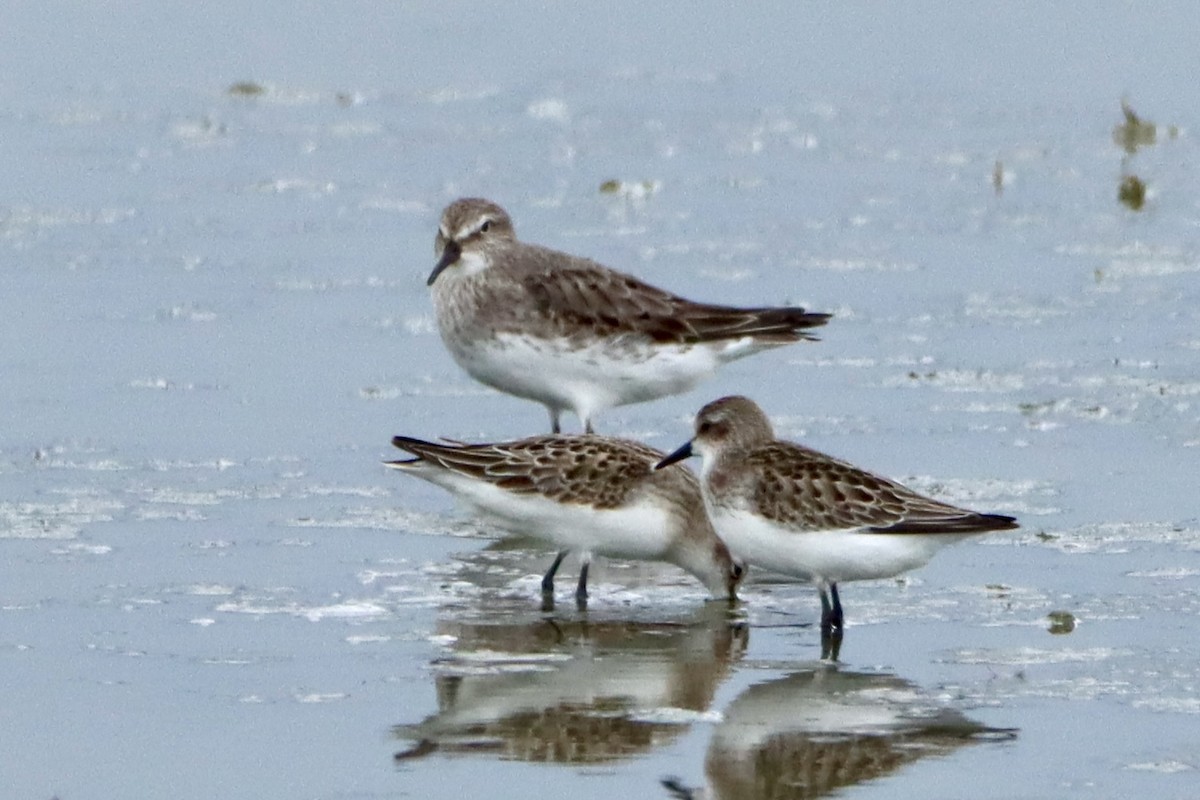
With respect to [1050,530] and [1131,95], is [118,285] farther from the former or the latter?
[1131,95]

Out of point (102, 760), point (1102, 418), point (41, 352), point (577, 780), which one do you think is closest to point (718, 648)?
point (577, 780)

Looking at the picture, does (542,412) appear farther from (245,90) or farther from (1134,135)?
(245,90)

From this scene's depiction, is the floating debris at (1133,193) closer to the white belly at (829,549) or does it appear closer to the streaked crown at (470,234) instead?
the streaked crown at (470,234)

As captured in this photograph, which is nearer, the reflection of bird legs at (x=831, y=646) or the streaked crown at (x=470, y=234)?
the reflection of bird legs at (x=831, y=646)

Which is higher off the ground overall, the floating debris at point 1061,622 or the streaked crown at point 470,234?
the streaked crown at point 470,234

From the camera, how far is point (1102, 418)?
1386cm

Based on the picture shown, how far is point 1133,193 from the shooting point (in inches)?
771

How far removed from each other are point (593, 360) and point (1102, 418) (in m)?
2.82

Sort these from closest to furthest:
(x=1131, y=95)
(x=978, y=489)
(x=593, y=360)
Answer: (x=978, y=489) < (x=593, y=360) < (x=1131, y=95)

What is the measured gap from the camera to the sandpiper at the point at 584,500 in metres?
10.9

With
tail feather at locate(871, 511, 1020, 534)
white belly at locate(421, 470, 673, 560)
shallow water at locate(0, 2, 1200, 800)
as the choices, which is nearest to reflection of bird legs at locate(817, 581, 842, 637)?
shallow water at locate(0, 2, 1200, 800)

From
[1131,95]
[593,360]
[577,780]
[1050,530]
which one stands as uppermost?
[1131,95]

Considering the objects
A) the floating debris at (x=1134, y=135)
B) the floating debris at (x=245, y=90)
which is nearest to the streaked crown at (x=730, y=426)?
the floating debris at (x=1134, y=135)

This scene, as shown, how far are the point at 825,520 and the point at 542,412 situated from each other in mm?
4880
